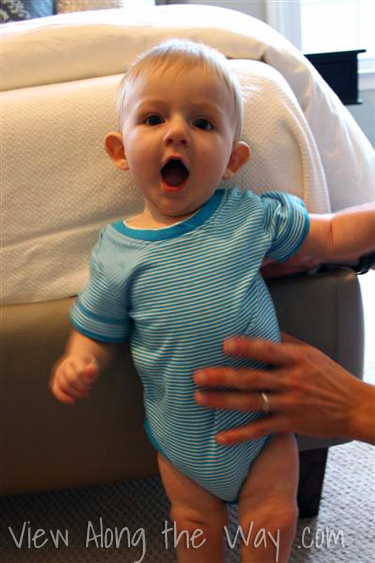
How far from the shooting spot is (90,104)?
812mm

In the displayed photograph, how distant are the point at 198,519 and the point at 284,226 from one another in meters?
0.39

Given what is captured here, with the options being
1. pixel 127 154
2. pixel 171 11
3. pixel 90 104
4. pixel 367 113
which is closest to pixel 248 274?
pixel 127 154

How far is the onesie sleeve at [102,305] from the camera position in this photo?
0.74m

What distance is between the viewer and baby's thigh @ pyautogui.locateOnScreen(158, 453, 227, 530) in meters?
0.78

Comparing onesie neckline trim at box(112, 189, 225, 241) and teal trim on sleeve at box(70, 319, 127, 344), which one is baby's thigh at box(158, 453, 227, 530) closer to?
teal trim on sleeve at box(70, 319, 127, 344)

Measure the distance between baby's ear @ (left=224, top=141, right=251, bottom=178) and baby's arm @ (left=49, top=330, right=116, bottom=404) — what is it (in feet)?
0.91

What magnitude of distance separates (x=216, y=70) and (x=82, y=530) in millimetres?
749

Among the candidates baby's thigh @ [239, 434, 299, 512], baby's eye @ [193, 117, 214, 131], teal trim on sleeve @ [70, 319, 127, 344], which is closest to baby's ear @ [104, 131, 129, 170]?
baby's eye @ [193, 117, 214, 131]

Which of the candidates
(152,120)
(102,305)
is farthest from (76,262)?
(152,120)

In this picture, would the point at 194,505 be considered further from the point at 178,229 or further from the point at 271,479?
the point at 178,229

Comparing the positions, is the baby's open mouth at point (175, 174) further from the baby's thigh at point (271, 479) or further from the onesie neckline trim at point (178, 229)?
the baby's thigh at point (271, 479)

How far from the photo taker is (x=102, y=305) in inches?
29.5

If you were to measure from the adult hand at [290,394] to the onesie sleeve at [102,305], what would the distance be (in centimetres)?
13

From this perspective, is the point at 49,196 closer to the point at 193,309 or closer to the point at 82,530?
the point at 193,309
